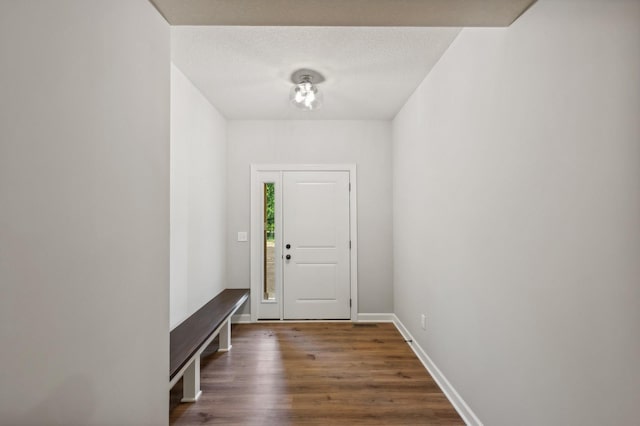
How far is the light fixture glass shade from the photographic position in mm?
2867

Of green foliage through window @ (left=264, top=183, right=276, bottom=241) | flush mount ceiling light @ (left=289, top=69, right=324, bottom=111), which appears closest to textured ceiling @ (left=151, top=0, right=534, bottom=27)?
flush mount ceiling light @ (left=289, top=69, right=324, bottom=111)

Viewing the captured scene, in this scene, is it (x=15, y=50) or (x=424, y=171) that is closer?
(x=15, y=50)

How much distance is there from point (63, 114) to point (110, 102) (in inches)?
9.5

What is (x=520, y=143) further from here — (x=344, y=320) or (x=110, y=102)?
(x=344, y=320)

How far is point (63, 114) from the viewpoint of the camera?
87 cm

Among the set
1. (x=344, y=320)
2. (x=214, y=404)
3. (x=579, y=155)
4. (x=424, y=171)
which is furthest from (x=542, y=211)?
(x=344, y=320)

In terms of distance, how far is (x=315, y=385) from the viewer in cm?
249

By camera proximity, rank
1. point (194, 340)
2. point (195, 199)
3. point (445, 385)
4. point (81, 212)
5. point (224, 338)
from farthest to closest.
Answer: point (224, 338)
point (195, 199)
point (445, 385)
point (194, 340)
point (81, 212)

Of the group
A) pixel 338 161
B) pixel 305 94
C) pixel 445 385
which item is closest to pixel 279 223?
pixel 338 161

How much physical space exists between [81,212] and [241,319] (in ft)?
11.0

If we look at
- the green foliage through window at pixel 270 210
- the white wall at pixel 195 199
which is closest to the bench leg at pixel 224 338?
the white wall at pixel 195 199

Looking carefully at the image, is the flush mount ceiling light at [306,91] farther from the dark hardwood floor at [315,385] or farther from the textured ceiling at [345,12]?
the dark hardwood floor at [315,385]

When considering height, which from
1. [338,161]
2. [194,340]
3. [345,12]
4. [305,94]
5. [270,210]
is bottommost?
[194,340]

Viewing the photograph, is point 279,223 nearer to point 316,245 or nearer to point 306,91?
point 316,245
